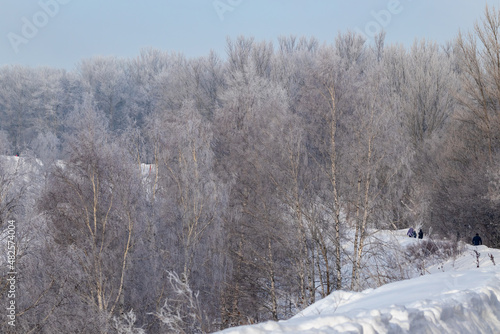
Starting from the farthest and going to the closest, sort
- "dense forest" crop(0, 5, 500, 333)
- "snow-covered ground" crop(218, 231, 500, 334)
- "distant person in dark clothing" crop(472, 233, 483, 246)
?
"distant person in dark clothing" crop(472, 233, 483, 246), "dense forest" crop(0, 5, 500, 333), "snow-covered ground" crop(218, 231, 500, 334)

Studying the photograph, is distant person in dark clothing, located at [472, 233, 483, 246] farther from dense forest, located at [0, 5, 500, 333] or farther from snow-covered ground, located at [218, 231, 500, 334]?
snow-covered ground, located at [218, 231, 500, 334]

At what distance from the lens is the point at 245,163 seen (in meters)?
18.1

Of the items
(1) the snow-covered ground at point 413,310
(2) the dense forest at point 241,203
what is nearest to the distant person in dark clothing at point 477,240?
(2) the dense forest at point 241,203

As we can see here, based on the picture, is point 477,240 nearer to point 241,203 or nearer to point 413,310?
point 241,203

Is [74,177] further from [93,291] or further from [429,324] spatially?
[429,324]

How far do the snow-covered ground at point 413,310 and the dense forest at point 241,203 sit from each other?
3034mm

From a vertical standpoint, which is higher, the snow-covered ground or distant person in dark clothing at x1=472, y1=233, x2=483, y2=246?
the snow-covered ground

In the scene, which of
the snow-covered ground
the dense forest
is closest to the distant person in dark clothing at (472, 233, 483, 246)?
the dense forest

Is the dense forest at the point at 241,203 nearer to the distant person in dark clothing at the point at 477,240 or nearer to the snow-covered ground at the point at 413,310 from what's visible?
the distant person in dark clothing at the point at 477,240

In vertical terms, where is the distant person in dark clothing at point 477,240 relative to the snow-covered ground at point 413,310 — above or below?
below

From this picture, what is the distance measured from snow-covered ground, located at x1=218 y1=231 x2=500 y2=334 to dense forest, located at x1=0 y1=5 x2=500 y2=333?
3034mm

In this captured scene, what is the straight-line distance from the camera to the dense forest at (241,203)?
13.8 meters

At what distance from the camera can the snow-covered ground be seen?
374cm

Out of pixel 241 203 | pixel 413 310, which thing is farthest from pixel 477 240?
pixel 413 310
